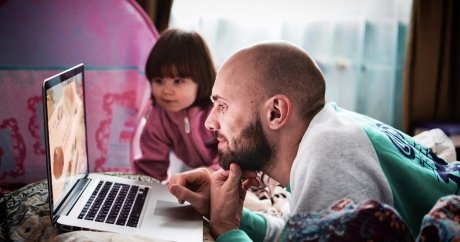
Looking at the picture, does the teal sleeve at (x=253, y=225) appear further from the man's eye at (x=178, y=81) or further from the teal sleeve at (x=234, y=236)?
the man's eye at (x=178, y=81)

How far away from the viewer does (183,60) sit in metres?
1.72

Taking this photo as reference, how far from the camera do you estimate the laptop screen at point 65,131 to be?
3.34 ft

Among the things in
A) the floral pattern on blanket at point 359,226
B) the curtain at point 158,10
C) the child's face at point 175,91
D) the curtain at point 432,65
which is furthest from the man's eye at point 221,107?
the curtain at point 432,65

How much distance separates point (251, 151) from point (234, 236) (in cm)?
20

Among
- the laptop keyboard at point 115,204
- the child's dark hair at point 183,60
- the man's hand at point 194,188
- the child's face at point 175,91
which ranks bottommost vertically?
the laptop keyboard at point 115,204

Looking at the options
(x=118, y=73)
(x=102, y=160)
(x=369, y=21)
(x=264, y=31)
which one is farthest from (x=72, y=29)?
(x=369, y=21)

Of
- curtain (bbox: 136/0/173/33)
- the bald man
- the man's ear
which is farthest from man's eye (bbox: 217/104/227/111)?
curtain (bbox: 136/0/173/33)

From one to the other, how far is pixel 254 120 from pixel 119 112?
867mm

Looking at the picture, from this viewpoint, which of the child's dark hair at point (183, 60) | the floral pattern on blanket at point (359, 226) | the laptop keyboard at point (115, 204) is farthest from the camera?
the child's dark hair at point (183, 60)

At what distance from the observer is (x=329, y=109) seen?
0.99 m

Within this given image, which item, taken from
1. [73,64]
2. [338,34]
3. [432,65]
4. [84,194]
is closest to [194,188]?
[84,194]

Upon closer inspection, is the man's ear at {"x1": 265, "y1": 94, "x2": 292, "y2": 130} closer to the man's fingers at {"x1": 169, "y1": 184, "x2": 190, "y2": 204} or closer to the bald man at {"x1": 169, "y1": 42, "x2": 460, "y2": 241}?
the bald man at {"x1": 169, "y1": 42, "x2": 460, "y2": 241}

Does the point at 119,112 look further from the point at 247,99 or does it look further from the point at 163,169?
the point at 247,99

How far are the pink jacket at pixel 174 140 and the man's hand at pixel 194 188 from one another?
1.86 ft
